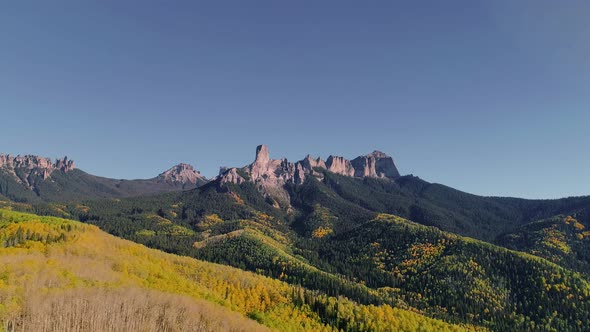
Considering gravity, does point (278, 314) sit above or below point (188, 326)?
below

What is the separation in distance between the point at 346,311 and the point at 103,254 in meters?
96.1

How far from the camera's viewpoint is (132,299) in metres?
58.3

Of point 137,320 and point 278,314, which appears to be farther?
point 278,314

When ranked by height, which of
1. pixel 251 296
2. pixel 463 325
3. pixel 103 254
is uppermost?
Answer: pixel 103 254

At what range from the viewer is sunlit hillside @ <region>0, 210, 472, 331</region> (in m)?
46.4

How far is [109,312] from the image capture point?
48469 millimetres

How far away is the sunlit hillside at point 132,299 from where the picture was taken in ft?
152

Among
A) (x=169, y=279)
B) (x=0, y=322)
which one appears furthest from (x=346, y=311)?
(x=0, y=322)

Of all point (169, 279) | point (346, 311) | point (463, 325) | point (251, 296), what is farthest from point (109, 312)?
point (463, 325)

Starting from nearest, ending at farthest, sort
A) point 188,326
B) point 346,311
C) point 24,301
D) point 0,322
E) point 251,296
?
point 0,322 < point 24,301 < point 188,326 < point 251,296 < point 346,311

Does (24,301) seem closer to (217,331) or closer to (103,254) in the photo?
(217,331)

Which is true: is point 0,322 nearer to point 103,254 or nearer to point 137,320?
point 137,320

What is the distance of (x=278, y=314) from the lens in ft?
452

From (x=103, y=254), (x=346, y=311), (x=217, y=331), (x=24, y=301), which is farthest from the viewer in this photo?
(x=346, y=311)
